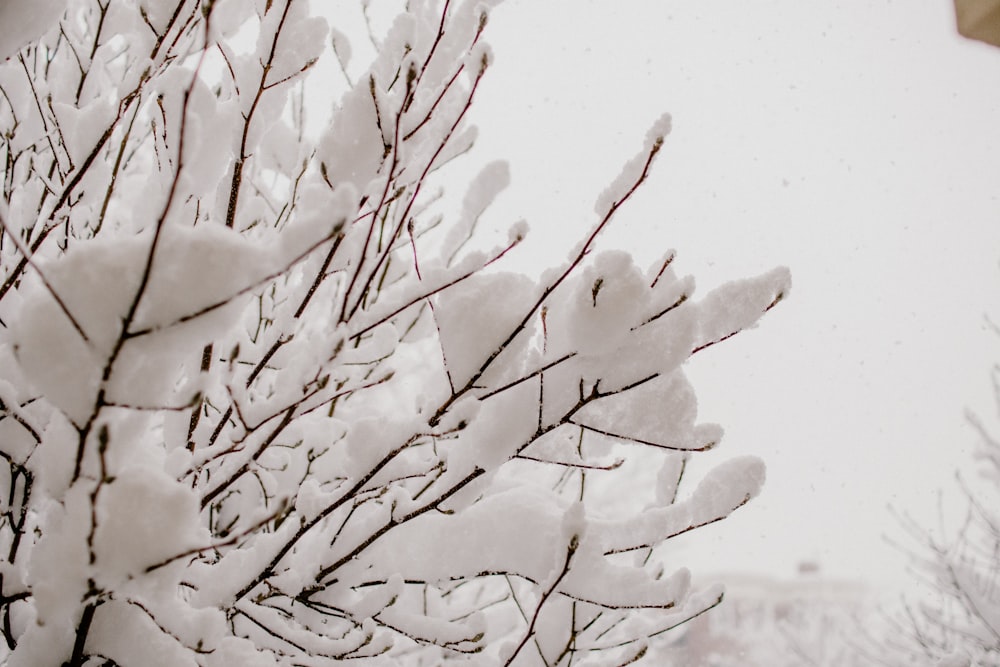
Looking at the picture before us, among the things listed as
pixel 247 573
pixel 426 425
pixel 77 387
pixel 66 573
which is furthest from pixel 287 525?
pixel 77 387

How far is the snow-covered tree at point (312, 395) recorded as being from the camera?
62 cm

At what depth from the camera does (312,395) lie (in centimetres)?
90

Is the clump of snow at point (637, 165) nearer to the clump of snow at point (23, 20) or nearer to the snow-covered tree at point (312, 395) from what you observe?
the snow-covered tree at point (312, 395)

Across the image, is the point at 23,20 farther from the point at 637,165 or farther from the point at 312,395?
the point at 637,165

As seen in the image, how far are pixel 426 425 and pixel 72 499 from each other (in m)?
0.45

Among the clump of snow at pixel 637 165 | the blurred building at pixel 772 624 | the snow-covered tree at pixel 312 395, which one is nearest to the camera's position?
the snow-covered tree at pixel 312 395

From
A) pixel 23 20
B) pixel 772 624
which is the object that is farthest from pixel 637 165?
pixel 772 624

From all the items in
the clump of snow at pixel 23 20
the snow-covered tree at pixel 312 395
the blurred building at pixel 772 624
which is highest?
the blurred building at pixel 772 624

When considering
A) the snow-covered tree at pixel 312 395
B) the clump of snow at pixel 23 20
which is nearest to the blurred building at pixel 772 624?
the snow-covered tree at pixel 312 395

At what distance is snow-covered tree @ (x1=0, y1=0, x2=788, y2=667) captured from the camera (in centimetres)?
62

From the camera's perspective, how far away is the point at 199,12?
148 cm

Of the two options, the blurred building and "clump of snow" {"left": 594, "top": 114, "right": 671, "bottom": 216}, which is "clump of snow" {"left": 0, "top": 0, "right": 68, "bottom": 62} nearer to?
"clump of snow" {"left": 594, "top": 114, "right": 671, "bottom": 216}

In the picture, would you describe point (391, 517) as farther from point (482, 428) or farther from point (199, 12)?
point (199, 12)

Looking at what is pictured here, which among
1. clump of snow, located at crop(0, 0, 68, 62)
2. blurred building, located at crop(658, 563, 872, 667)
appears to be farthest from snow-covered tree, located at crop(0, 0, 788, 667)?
blurred building, located at crop(658, 563, 872, 667)
